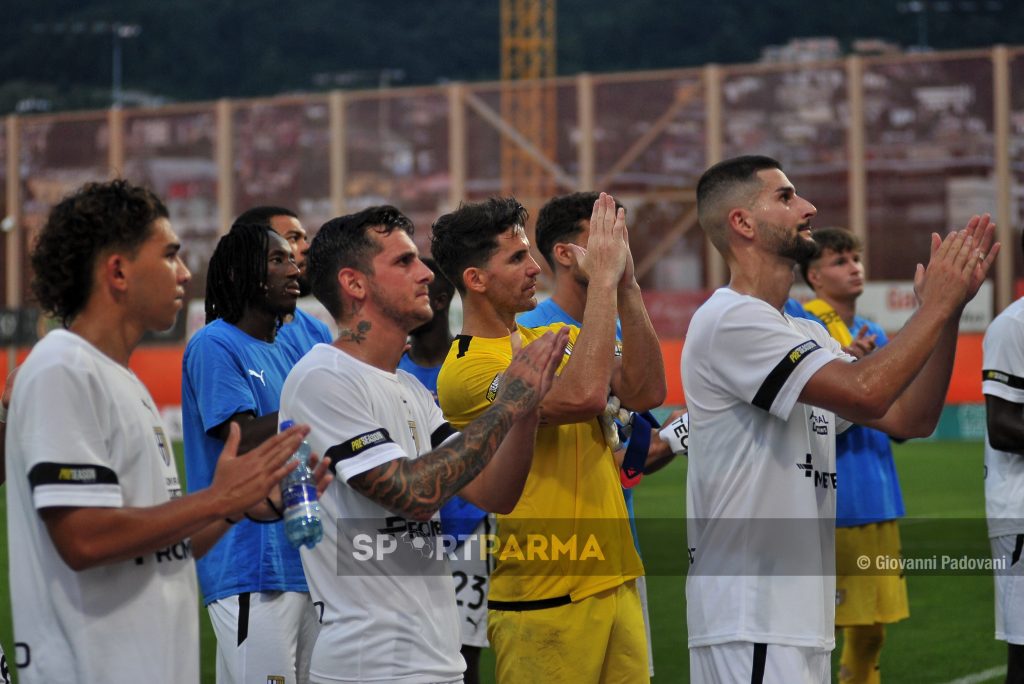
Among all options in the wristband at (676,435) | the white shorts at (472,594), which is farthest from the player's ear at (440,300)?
the wristband at (676,435)

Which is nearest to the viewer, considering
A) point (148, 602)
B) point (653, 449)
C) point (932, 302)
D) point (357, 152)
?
point (148, 602)

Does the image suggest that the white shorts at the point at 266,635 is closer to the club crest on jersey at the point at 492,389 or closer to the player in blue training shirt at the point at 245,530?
the player in blue training shirt at the point at 245,530

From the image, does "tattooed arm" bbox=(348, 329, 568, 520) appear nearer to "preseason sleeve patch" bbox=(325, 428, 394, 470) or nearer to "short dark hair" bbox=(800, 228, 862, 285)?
"preseason sleeve patch" bbox=(325, 428, 394, 470)

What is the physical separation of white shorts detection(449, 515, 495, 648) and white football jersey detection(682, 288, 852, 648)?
2.89m

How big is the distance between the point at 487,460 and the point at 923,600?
897 cm

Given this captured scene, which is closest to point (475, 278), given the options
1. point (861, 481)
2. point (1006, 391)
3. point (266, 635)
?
point (266, 635)

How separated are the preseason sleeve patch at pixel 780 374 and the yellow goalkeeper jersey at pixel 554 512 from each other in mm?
918

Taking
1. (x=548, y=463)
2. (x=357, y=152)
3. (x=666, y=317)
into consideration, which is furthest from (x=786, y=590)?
(x=357, y=152)

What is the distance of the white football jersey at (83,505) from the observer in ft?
12.3

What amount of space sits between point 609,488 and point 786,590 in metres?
0.93

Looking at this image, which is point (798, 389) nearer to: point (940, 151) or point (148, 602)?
point (148, 602)

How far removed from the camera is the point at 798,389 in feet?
16.1

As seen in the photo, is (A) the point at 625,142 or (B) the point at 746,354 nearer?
(B) the point at 746,354

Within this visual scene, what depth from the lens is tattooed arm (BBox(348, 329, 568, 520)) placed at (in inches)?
174
